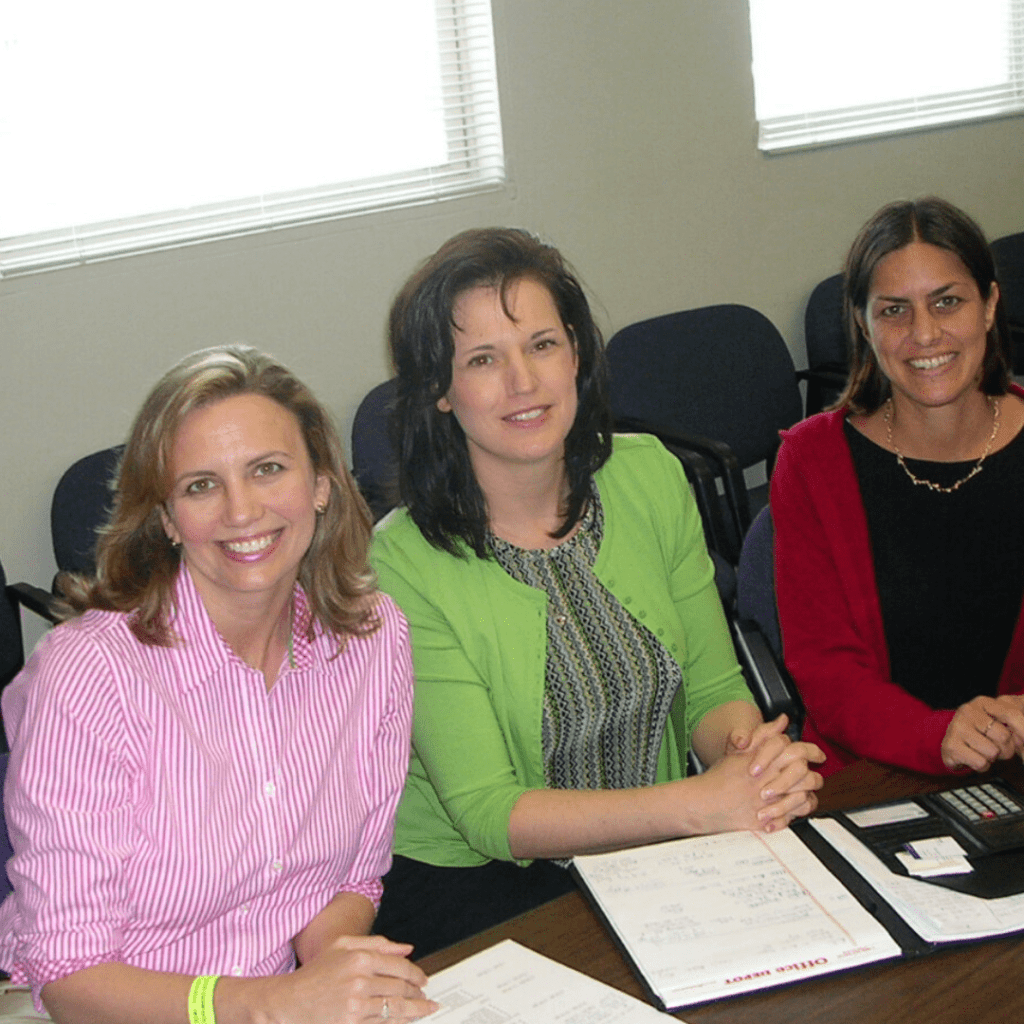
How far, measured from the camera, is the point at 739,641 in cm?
222

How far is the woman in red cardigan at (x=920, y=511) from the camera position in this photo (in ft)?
6.67

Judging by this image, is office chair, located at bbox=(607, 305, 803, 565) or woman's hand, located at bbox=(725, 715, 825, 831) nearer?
woman's hand, located at bbox=(725, 715, 825, 831)

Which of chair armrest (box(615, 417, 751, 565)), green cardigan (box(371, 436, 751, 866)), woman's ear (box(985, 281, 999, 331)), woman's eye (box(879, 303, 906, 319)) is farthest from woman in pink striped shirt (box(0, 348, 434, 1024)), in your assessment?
chair armrest (box(615, 417, 751, 565))

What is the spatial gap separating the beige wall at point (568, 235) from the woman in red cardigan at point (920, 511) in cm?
163

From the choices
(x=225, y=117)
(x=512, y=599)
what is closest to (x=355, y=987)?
(x=512, y=599)

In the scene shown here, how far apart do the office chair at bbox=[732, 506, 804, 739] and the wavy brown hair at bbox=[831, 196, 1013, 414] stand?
29 cm

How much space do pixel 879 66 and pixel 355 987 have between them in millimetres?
4017

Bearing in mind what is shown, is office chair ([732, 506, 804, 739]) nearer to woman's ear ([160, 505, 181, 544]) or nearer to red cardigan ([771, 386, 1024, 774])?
red cardigan ([771, 386, 1024, 774])

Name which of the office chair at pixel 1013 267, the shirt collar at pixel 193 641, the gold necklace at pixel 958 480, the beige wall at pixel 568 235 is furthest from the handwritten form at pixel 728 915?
the office chair at pixel 1013 267

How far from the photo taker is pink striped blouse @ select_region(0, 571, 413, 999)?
1.40 m

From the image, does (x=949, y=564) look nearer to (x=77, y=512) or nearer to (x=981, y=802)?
(x=981, y=802)

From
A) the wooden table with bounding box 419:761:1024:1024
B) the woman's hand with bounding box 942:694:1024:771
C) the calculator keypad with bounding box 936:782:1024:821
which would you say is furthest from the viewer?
the woman's hand with bounding box 942:694:1024:771

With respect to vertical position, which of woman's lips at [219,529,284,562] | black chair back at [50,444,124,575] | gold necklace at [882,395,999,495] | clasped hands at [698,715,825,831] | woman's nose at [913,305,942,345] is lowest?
clasped hands at [698,715,825,831]

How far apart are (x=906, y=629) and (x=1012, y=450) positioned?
1.10 ft
